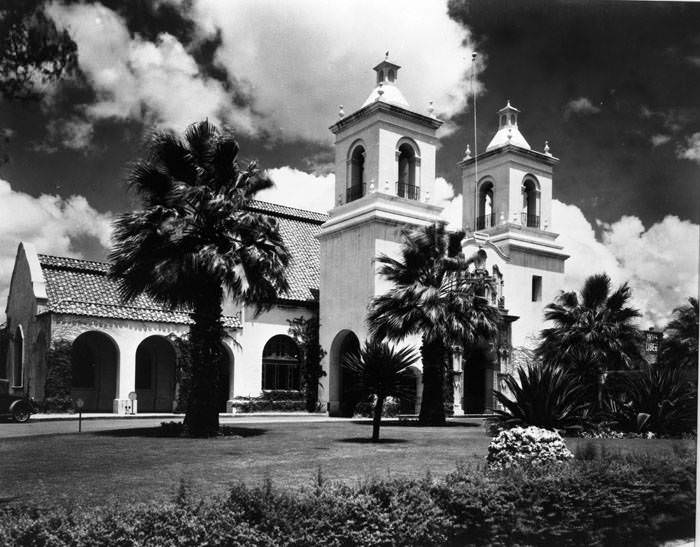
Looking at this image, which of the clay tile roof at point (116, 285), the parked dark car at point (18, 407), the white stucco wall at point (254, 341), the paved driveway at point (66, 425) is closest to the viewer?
the paved driveway at point (66, 425)

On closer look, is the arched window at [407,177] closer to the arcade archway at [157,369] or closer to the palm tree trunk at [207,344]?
the arcade archway at [157,369]

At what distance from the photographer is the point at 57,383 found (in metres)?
10.1

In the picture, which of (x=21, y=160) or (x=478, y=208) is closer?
(x=21, y=160)

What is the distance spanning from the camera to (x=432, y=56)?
36.0 feet

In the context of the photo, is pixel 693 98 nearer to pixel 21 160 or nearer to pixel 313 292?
pixel 21 160

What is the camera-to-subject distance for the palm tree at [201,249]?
1159 cm

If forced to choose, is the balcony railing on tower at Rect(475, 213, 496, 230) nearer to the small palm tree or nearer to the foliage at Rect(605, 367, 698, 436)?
the small palm tree

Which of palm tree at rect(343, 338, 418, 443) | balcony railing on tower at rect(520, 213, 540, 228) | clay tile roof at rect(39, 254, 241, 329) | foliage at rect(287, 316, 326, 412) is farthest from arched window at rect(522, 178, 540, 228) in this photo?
foliage at rect(287, 316, 326, 412)

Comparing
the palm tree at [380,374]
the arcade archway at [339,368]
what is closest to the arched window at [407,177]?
the arcade archway at [339,368]

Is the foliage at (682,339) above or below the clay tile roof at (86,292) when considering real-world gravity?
below

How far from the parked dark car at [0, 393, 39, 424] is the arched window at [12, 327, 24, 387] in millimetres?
301

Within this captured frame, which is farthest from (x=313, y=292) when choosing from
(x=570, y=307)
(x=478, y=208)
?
(x=570, y=307)

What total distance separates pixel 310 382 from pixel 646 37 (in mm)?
14900

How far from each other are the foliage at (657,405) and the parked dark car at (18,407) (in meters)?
9.12
